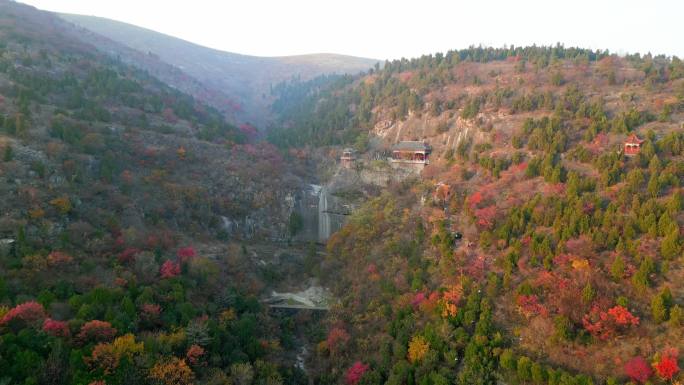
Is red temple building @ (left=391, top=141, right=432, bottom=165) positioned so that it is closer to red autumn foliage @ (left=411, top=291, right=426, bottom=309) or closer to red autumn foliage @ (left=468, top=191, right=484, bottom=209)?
red autumn foliage @ (left=468, top=191, right=484, bottom=209)

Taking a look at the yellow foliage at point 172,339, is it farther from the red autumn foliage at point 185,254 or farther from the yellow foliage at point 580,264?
the yellow foliage at point 580,264

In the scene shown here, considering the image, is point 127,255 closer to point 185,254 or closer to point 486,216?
point 185,254

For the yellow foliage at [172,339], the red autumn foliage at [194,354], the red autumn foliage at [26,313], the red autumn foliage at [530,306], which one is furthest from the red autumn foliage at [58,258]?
the red autumn foliage at [530,306]

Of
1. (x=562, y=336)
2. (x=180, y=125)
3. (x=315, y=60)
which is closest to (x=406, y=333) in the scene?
(x=562, y=336)

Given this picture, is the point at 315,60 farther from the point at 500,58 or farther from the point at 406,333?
the point at 406,333

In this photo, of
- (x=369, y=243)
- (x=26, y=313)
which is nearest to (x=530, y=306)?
(x=369, y=243)

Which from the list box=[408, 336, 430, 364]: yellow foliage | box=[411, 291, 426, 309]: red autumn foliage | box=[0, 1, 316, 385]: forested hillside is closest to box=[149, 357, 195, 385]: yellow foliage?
box=[0, 1, 316, 385]: forested hillside
